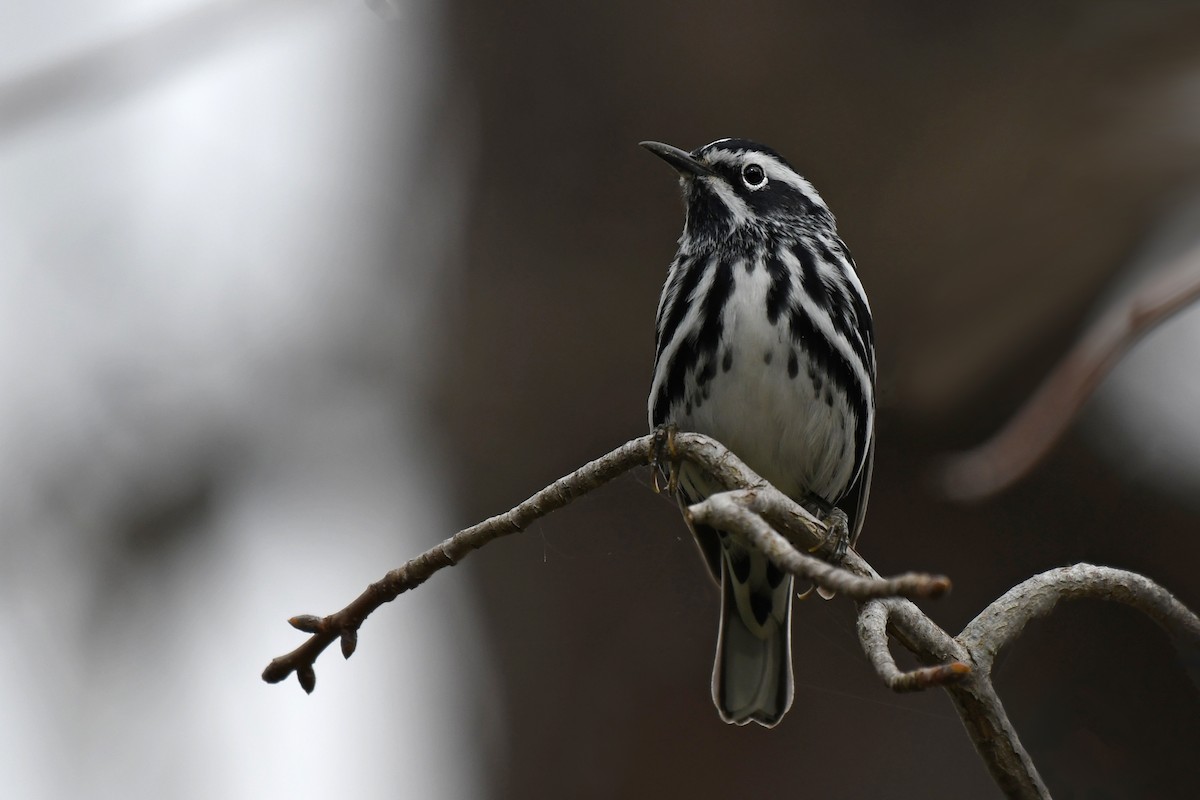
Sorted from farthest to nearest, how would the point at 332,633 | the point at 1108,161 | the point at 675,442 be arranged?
the point at 1108,161 → the point at 675,442 → the point at 332,633

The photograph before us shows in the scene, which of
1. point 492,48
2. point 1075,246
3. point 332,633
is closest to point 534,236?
point 492,48

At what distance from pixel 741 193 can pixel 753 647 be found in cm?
138

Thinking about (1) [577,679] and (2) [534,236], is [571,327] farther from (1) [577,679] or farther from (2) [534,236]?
(1) [577,679]

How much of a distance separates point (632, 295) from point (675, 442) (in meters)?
2.72

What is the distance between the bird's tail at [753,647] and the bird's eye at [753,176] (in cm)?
114

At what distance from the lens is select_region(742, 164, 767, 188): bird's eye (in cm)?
405

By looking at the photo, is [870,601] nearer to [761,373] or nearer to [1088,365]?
[1088,365]

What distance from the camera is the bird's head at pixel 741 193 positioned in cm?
395

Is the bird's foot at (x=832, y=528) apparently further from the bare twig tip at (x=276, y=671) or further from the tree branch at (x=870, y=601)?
the bare twig tip at (x=276, y=671)

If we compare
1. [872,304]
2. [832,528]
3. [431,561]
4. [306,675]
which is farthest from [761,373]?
[306,675]

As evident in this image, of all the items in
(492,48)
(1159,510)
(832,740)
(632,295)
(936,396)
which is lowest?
(832,740)

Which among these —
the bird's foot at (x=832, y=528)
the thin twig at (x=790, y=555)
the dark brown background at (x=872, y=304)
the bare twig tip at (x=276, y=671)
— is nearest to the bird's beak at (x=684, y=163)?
the dark brown background at (x=872, y=304)

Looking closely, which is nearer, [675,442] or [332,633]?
[332,633]

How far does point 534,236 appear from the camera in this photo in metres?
5.50
